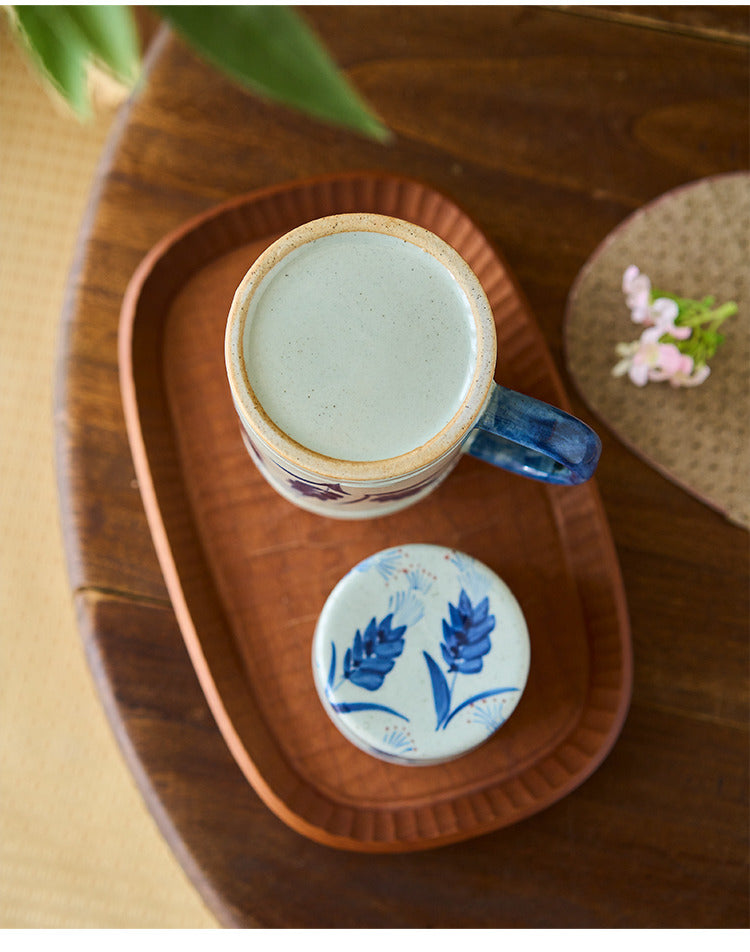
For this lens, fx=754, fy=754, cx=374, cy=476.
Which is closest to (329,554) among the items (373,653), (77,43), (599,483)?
(373,653)

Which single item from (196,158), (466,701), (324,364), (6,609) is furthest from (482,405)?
(6,609)

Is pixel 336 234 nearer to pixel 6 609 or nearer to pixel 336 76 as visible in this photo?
pixel 336 76

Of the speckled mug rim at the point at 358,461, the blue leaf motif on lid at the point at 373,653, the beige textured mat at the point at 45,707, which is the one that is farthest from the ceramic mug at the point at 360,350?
the beige textured mat at the point at 45,707

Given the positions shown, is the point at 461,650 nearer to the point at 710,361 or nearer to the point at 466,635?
the point at 466,635

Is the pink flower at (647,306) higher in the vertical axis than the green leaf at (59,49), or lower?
higher

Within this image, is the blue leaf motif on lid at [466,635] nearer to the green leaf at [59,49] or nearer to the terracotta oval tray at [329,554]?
the terracotta oval tray at [329,554]

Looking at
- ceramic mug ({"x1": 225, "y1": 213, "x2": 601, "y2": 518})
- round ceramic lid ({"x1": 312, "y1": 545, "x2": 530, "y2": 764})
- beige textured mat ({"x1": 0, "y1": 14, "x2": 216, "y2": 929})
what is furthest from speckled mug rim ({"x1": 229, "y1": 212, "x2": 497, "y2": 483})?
beige textured mat ({"x1": 0, "y1": 14, "x2": 216, "y2": 929})
